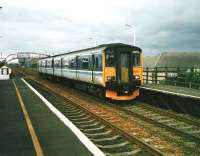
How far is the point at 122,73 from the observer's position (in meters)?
19.8

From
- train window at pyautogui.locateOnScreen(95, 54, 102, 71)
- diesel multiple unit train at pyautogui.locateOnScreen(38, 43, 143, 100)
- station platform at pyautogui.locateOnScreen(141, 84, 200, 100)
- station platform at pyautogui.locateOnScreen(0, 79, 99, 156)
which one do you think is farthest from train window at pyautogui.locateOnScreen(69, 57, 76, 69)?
station platform at pyautogui.locateOnScreen(0, 79, 99, 156)

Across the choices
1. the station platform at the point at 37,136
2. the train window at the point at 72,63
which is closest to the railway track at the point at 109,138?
the station platform at the point at 37,136

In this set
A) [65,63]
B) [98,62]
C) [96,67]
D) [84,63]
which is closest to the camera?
[98,62]

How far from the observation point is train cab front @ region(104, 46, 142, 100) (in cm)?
1930

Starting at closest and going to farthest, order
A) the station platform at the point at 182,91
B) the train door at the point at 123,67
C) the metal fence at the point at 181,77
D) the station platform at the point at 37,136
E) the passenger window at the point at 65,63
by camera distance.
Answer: the station platform at the point at 37,136
the station platform at the point at 182,91
the train door at the point at 123,67
the metal fence at the point at 181,77
the passenger window at the point at 65,63

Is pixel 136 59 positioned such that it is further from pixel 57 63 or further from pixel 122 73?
pixel 57 63

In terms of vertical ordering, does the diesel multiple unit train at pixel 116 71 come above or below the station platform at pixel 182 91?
above

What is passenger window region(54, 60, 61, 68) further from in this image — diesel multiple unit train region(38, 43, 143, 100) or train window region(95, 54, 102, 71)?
Answer: train window region(95, 54, 102, 71)

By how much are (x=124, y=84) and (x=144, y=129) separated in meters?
7.53

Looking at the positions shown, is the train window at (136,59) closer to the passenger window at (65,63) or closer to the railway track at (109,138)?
the railway track at (109,138)

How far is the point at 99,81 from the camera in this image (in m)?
19.9

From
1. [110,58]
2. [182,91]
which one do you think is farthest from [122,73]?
[182,91]

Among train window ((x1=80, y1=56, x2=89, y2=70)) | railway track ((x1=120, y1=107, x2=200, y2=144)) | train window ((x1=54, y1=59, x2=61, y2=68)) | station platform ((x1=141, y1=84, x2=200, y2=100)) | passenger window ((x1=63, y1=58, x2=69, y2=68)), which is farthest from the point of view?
train window ((x1=54, y1=59, x2=61, y2=68))

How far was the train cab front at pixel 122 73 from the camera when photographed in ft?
63.3
